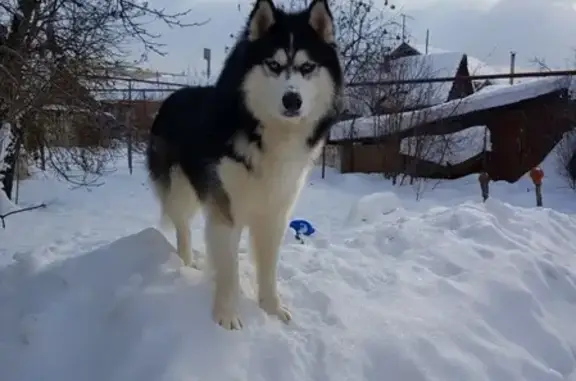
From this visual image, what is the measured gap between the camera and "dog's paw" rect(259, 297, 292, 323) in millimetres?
2828

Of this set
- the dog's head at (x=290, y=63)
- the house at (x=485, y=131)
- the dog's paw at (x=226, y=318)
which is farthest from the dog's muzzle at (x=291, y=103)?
the house at (x=485, y=131)

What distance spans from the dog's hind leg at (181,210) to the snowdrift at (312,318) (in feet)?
0.96

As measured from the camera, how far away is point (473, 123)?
1023 cm

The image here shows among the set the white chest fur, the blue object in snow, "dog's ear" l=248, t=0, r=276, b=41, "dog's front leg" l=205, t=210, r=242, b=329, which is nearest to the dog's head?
"dog's ear" l=248, t=0, r=276, b=41

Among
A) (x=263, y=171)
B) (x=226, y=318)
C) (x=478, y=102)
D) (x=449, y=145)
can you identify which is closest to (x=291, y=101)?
(x=263, y=171)

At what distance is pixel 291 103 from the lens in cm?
255

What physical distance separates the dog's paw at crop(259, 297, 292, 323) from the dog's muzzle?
3.13 ft

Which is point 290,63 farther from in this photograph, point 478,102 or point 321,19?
point 478,102

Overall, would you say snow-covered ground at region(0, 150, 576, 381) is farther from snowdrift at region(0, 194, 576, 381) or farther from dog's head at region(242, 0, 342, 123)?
dog's head at region(242, 0, 342, 123)

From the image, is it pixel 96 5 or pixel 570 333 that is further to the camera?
pixel 96 5

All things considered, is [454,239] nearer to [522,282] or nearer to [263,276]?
[522,282]

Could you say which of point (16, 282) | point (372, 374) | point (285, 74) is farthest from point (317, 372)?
point (16, 282)

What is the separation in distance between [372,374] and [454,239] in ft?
6.31

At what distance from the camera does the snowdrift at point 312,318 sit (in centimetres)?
234
